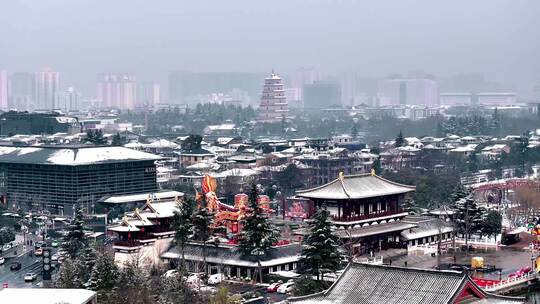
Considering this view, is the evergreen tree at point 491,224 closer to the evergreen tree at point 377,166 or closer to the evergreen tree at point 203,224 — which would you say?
the evergreen tree at point 203,224

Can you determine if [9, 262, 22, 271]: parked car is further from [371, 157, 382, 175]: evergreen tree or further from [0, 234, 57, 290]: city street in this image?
[371, 157, 382, 175]: evergreen tree

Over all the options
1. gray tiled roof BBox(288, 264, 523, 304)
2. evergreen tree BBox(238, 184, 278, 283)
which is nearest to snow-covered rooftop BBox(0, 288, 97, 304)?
gray tiled roof BBox(288, 264, 523, 304)

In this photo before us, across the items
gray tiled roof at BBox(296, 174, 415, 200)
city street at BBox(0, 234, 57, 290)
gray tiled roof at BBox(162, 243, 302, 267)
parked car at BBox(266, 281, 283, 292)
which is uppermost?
gray tiled roof at BBox(296, 174, 415, 200)

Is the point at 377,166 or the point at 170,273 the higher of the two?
the point at 377,166

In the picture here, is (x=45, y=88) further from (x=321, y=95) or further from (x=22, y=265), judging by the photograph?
(x=22, y=265)

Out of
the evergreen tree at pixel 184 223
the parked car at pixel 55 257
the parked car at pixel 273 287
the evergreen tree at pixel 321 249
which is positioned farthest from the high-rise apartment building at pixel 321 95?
the evergreen tree at pixel 321 249

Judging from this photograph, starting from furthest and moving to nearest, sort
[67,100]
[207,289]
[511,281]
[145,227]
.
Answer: [67,100] < [145,227] < [207,289] < [511,281]

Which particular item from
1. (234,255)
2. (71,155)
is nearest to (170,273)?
(234,255)
